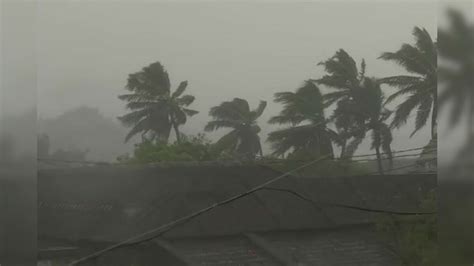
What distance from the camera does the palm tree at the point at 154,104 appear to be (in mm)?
3029

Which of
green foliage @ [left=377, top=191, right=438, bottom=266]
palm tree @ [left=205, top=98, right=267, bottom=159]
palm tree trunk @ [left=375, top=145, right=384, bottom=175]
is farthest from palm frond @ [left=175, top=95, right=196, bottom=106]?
green foliage @ [left=377, top=191, right=438, bottom=266]

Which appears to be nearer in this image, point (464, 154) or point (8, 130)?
point (8, 130)

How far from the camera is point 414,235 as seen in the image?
10.6 feet

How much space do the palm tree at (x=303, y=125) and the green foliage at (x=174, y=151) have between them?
0.32 m

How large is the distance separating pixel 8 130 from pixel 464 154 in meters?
2.15

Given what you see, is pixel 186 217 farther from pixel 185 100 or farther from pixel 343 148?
pixel 343 148

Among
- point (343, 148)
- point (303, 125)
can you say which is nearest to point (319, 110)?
point (303, 125)

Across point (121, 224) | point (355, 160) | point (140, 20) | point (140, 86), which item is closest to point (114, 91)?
point (140, 86)

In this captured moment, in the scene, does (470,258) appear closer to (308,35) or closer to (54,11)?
(308,35)

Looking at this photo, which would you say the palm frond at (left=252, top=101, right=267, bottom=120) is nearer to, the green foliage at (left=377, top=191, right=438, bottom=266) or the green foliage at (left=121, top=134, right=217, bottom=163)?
the green foliage at (left=121, top=134, right=217, bottom=163)

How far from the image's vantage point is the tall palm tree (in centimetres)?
319

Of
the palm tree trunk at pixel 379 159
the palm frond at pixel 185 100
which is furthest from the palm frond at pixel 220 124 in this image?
the palm tree trunk at pixel 379 159

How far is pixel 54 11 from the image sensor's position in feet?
9.77

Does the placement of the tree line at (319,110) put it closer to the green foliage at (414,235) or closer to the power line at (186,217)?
the power line at (186,217)
